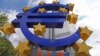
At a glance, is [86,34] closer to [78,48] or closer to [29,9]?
[78,48]

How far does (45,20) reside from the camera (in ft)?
39.4

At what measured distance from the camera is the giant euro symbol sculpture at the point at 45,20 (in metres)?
11.4

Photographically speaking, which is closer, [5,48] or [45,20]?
[45,20]

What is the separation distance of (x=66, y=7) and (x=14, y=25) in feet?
7.29

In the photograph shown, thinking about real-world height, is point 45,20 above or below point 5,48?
above

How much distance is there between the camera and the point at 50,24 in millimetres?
11930

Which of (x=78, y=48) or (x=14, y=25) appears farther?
(x=14, y=25)

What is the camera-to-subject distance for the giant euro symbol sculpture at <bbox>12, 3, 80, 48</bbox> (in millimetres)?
11359

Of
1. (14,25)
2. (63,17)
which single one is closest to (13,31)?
(14,25)

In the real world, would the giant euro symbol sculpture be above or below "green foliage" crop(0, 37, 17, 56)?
above

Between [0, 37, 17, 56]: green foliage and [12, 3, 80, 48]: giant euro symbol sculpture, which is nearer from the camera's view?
[12, 3, 80, 48]: giant euro symbol sculpture

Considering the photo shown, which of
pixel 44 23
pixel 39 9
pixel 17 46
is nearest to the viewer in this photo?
pixel 17 46

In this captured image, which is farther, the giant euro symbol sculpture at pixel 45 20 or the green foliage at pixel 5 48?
the green foliage at pixel 5 48

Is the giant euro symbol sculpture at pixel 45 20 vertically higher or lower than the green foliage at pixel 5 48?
higher
